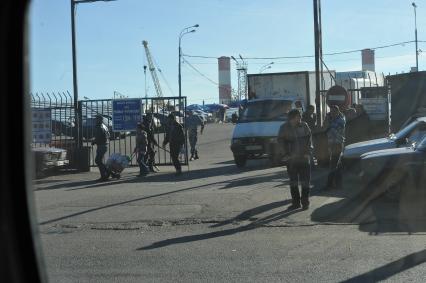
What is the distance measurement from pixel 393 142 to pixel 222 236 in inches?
236

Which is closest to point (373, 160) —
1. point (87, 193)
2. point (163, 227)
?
point (163, 227)

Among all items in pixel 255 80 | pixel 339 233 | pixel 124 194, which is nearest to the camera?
pixel 339 233

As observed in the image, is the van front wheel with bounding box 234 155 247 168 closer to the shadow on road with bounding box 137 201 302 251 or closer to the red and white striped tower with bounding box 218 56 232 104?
the shadow on road with bounding box 137 201 302 251

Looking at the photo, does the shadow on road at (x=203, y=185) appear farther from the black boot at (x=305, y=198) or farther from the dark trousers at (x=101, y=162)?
the black boot at (x=305, y=198)

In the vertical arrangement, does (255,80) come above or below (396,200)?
above

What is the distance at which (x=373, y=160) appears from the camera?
37.0 ft

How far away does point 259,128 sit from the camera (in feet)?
61.2

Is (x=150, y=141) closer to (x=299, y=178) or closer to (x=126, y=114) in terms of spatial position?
(x=126, y=114)

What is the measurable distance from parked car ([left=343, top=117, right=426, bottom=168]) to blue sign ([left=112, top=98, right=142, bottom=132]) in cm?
697

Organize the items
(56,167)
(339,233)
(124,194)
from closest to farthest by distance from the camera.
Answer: (339,233), (124,194), (56,167)

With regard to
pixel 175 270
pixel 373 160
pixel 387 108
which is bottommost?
pixel 175 270

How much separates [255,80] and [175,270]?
15.5 metres

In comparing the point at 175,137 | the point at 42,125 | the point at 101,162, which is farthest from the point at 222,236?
the point at 42,125

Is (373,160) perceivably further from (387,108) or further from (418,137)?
(387,108)
